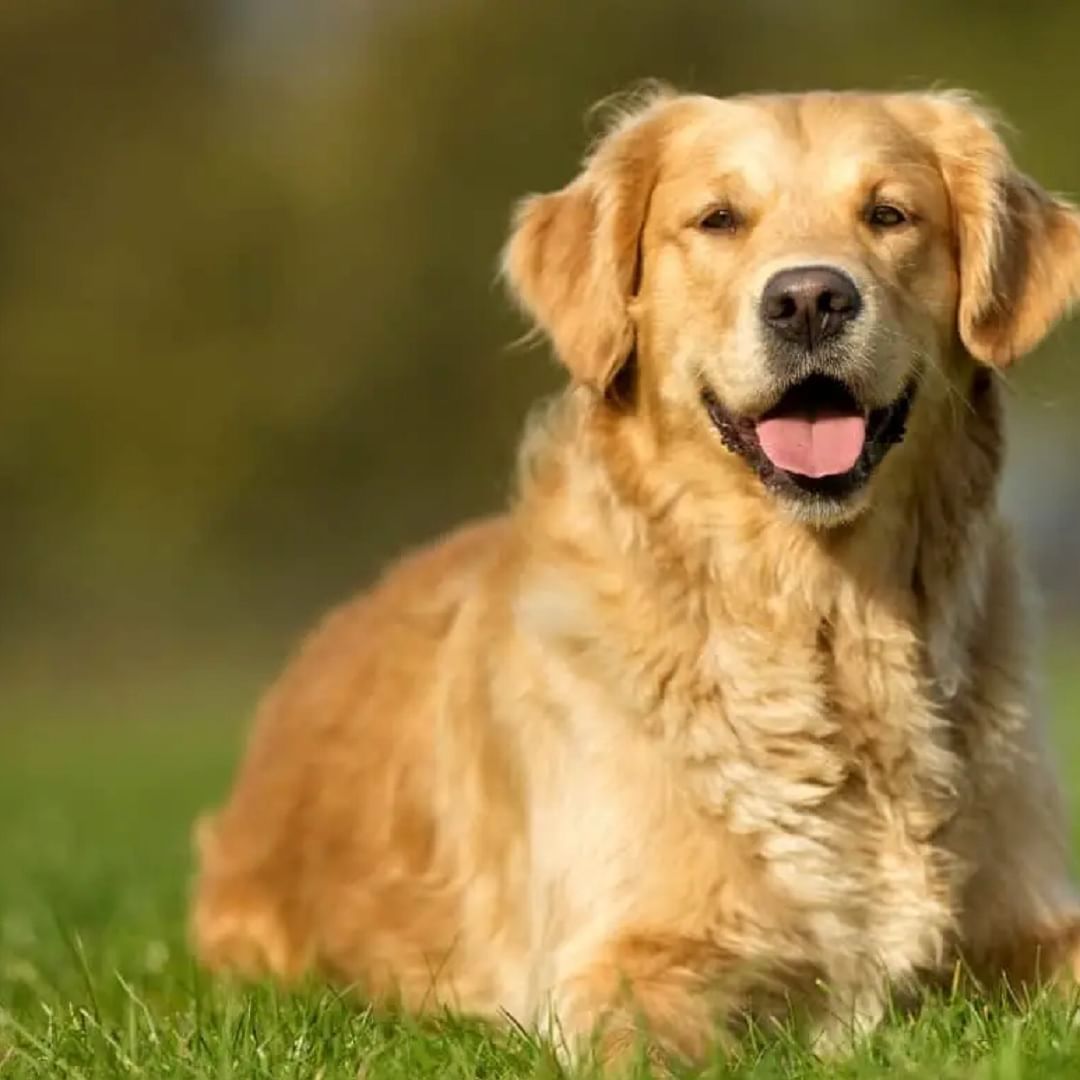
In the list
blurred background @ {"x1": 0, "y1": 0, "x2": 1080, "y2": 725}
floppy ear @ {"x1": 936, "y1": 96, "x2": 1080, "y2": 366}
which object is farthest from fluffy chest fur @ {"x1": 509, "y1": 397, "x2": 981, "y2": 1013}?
blurred background @ {"x1": 0, "y1": 0, "x2": 1080, "y2": 725}

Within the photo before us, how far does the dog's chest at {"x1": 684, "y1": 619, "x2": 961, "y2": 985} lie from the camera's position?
4.66 m

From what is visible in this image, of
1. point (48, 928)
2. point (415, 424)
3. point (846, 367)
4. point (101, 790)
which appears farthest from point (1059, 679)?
point (415, 424)

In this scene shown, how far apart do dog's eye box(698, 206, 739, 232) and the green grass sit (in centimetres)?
165

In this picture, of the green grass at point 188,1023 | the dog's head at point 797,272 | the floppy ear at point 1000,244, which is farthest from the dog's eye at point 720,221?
the green grass at point 188,1023

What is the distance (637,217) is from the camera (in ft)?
17.0

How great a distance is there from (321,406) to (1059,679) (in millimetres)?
16383

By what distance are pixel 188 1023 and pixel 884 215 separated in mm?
2124

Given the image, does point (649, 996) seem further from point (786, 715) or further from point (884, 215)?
point (884, 215)

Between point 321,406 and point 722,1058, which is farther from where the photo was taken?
point 321,406

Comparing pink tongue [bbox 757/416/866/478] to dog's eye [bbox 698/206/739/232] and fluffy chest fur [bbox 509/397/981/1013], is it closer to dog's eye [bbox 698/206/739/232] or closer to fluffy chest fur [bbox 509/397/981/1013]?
fluffy chest fur [bbox 509/397/981/1013]

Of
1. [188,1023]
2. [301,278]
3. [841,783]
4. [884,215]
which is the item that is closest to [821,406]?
[884,215]

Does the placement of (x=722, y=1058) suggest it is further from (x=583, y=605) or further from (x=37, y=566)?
(x=37, y=566)

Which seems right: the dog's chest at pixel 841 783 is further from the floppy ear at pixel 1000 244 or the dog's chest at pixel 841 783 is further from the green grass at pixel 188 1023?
the floppy ear at pixel 1000 244

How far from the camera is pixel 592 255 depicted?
203 inches
